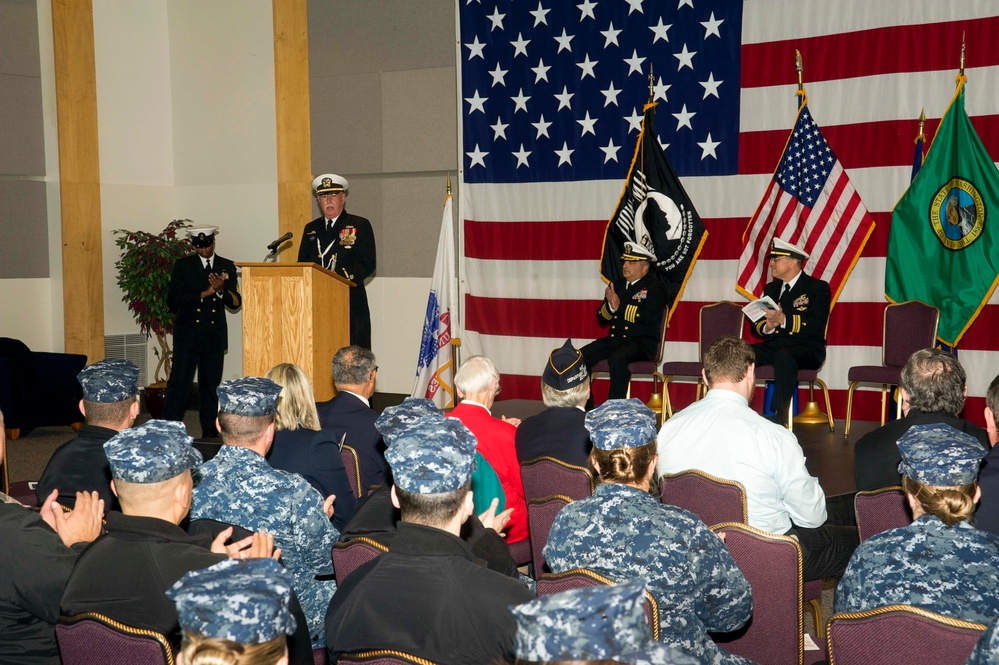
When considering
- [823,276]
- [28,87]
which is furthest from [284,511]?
[28,87]

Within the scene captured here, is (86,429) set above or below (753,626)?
above

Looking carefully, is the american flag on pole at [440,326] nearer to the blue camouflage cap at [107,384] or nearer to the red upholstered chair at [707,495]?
the blue camouflage cap at [107,384]

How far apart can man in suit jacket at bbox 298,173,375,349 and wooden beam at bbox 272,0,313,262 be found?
1.92 metres

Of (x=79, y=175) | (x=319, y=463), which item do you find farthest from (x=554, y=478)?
(x=79, y=175)

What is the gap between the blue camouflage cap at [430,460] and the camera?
75.1 inches

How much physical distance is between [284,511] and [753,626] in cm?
131

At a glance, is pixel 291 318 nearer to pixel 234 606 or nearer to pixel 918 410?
pixel 918 410

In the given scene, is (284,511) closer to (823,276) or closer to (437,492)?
(437,492)

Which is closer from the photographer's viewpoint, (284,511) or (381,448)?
(284,511)

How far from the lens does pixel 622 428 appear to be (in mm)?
2305

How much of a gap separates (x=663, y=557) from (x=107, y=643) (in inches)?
44.5

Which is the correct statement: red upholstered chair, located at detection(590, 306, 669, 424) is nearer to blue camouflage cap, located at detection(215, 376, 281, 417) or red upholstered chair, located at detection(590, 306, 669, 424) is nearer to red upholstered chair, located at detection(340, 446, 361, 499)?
red upholstered chair, located at detection(340, 446, 361, 499)

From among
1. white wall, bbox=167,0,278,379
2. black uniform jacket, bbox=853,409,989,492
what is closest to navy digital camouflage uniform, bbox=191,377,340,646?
black uniform jacket, bbox=853,409,989,492

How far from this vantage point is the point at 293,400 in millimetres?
3504
